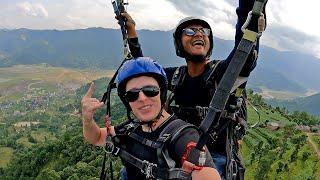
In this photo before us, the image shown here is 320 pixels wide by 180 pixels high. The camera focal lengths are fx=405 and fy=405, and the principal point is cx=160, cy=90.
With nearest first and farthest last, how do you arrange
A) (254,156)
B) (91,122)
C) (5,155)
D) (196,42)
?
(91,122)
(196,42)
(254,156)
(5,155)

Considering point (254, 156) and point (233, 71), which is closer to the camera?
point (233, 71)

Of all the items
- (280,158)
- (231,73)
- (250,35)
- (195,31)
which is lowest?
(280,158)

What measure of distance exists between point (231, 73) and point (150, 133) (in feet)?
4.40

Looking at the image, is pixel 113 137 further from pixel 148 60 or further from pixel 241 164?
pixel 241 164

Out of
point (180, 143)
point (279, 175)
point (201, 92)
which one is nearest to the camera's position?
point (180, 143)

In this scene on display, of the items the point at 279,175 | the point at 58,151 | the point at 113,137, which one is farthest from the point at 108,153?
the point at 58,151

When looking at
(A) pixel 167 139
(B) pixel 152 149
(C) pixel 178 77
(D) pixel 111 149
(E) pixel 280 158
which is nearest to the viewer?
(A) pixel 167 139

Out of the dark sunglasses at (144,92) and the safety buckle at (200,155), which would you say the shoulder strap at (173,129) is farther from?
the dark sunglasses at (144,92)

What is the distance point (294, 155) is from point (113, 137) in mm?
60480

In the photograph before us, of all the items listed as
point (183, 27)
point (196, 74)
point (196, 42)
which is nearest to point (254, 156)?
point (196, 74)

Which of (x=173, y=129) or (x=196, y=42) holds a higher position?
(x=196, y=42)

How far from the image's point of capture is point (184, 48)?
570cm

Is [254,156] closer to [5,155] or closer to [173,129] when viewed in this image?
[173,129]

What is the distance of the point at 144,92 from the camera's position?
443 cm
